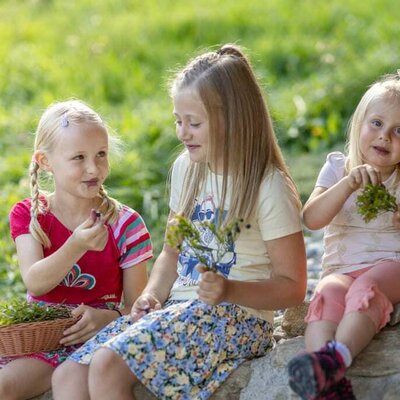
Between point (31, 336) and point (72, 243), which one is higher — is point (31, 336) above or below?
below

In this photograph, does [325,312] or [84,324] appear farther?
[84,324]

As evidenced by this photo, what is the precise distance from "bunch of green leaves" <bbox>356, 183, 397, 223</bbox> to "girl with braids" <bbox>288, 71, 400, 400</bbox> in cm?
4

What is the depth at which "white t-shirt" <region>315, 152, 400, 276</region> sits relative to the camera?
13.1ft

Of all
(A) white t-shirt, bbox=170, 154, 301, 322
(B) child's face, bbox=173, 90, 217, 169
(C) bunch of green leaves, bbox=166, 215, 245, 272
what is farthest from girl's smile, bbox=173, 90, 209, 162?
(C) bunch of green leaves, bbox=166, 215, 245, 272

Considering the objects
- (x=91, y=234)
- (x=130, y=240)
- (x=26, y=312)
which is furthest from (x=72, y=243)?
(x=130, y=240)

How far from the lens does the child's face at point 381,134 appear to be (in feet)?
12.9

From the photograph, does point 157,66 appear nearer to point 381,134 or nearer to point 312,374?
point 381,134

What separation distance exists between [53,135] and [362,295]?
4.56 ft

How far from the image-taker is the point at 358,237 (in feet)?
13.3

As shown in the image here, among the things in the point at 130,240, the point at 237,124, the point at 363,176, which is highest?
the point at 237,124

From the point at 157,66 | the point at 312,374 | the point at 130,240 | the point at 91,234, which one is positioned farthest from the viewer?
the point at 157,66

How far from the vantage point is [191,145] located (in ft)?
12.9

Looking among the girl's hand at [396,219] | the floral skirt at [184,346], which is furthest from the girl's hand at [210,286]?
the girl's hand at [396,219]

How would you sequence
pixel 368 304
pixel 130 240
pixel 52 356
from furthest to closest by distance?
pixel 130 240, pixel 52 356, pixel 368 304
